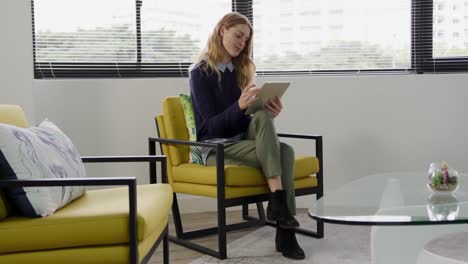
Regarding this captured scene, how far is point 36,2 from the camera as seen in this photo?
4.14m

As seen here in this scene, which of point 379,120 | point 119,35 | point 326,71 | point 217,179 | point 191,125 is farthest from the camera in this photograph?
point 326,71

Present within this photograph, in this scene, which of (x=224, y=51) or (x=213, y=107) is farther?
(x=224, y=51)

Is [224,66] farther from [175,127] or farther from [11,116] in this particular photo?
[11,116]

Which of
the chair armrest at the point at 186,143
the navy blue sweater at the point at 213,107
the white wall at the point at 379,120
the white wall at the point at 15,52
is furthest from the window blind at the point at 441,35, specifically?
the white wall at the point at 15,52

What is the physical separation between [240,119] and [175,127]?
1.33ft

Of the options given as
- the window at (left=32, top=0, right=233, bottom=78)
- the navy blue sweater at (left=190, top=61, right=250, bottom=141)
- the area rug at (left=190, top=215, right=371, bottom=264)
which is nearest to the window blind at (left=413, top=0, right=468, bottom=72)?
the window at (left=32, top=0, right=233, bottom=78)

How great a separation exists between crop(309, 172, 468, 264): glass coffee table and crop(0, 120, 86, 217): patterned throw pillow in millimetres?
878

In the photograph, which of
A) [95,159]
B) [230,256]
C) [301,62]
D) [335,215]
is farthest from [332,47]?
[335,215]

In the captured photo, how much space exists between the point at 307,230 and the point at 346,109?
113cm

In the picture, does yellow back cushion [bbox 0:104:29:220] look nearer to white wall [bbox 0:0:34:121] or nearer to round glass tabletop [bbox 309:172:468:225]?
white wall [bbox 0:0:34:121]

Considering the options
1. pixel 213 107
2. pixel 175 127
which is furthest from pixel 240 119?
pixel 175 127

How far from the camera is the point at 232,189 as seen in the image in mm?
3197

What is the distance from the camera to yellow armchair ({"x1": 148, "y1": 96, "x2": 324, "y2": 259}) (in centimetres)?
317

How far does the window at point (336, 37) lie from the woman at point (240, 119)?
0.83 metres
